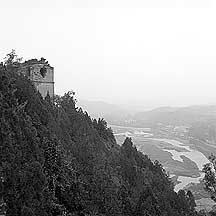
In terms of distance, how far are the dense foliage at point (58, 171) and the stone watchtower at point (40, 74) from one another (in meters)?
1.63

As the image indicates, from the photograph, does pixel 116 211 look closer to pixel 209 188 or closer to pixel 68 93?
pixel 209 188

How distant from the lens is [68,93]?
27.0 meters

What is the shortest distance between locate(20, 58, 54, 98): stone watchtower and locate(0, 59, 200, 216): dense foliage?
163cm

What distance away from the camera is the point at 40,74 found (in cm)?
2225

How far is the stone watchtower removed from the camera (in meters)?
21.8

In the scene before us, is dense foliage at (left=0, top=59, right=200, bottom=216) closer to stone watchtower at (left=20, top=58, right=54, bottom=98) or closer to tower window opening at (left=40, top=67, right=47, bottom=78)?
stone watchtower at (left=20, top=58, right=54, bottom=98)

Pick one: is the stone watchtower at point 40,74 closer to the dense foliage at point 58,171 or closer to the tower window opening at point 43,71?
the tower window opening at point 43,71

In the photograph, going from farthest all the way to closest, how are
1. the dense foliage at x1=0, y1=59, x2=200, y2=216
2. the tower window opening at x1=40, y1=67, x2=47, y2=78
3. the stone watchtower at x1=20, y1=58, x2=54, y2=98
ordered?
1. the tower window opening at x1=40, y1=67, x2=47, y2=78
2. the stone watchtower at x1=20, y1=58, x2=54, y2=98
3. the dense foliage at x1=0, y1=59, x2=200, y2=216

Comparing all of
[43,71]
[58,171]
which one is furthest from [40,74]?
[58,171]

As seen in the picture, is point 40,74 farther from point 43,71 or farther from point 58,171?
point 58,171

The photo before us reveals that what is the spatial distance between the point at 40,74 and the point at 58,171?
10.4 meters

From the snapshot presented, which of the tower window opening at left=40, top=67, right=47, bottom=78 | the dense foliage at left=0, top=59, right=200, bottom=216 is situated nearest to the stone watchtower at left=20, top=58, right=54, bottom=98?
the tower window opening at left=40, top=67, right=47, bottom=78

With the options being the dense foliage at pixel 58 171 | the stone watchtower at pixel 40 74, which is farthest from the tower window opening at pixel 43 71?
the dense foliage at pixel 58 171

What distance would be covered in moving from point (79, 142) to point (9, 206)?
919 centimetres
